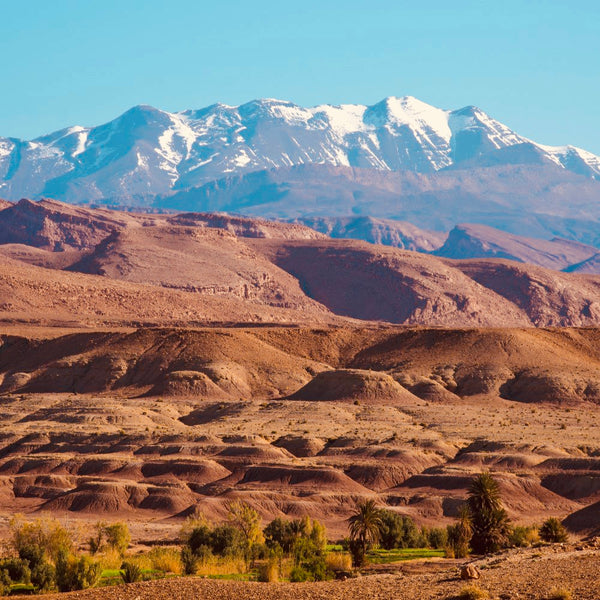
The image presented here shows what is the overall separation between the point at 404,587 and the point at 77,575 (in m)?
10.6

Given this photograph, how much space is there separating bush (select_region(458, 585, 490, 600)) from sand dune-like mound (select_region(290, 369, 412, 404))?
8277cm

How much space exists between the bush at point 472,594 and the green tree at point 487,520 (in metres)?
16.5

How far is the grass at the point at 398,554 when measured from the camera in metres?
48.3

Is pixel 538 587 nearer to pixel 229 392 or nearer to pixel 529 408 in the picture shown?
pixel 529 408

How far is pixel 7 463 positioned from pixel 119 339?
55.2m

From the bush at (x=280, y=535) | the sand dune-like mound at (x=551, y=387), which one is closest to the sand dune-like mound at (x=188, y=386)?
the sand dune-like mound at (x=551, y=387)

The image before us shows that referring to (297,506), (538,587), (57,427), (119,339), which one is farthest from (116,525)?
(119,339)

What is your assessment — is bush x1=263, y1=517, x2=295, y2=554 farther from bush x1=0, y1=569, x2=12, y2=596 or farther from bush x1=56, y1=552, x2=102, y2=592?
bush x1=0, y1=569, x2=12, y2=596

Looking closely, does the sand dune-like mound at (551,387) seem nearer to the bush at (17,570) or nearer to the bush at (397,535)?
the bush at (397,535)

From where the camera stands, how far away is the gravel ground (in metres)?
32.5

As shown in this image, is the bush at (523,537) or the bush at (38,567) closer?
the bush at (38,567)

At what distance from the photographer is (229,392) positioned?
124 m

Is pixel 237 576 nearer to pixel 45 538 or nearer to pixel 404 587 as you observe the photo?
pixel 404 587

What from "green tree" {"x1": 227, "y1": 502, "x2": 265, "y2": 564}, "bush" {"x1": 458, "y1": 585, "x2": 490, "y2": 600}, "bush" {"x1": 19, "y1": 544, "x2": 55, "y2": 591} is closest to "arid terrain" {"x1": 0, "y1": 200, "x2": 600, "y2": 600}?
"bush" {"x1": 458, "y1": 585, "x2": 490, "y2": 600}
